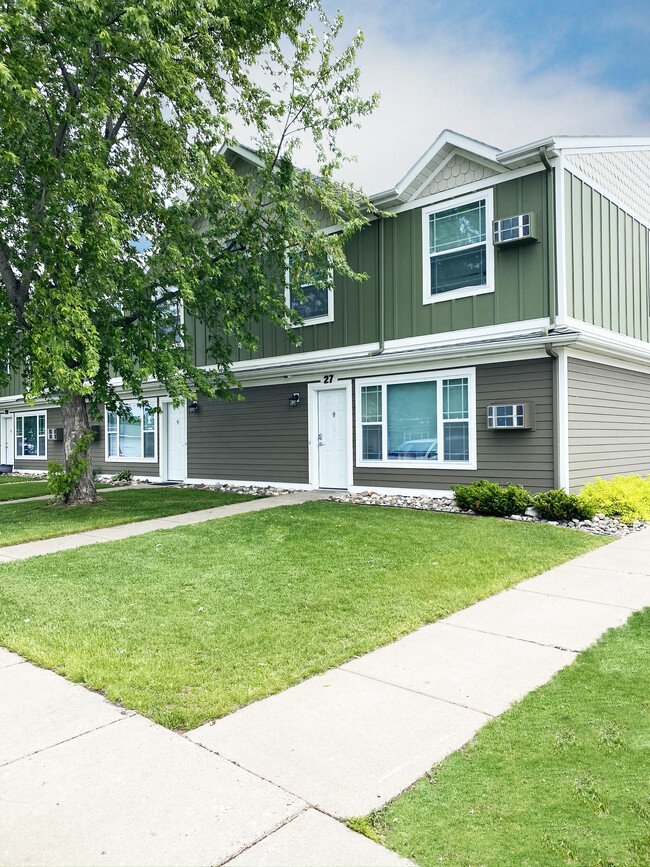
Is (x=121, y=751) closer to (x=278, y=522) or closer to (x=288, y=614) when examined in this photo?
(x=288, y=614)

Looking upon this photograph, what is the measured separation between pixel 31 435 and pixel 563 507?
1929 cm

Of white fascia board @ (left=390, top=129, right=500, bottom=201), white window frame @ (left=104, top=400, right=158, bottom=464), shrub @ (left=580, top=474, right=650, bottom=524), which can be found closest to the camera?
shrub @ (left=580, top=474, right=650, bottom=524)

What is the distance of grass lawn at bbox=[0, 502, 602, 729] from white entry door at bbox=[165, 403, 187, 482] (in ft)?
25.8

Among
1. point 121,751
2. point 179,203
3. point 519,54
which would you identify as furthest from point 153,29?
point 519,54

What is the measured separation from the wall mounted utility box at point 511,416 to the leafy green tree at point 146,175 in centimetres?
397

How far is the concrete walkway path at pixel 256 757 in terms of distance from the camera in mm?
2285

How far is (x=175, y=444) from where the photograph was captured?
16766 mm

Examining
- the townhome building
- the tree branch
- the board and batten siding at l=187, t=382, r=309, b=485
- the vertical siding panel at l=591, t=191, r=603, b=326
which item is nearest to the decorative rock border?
the townhome building

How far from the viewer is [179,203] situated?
11.6 m

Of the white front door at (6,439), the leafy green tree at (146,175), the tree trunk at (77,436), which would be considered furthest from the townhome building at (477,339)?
the white front door at (6,439)

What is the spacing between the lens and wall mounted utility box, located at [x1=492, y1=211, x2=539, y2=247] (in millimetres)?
9891

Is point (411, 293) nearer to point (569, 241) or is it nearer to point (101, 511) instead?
point (569, 241)

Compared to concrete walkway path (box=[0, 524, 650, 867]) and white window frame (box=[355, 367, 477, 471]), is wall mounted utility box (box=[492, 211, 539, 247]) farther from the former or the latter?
concrete walkway path (box=[0, 524, 650, 867])

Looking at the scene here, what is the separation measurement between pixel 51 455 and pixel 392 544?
16950 millimetres
